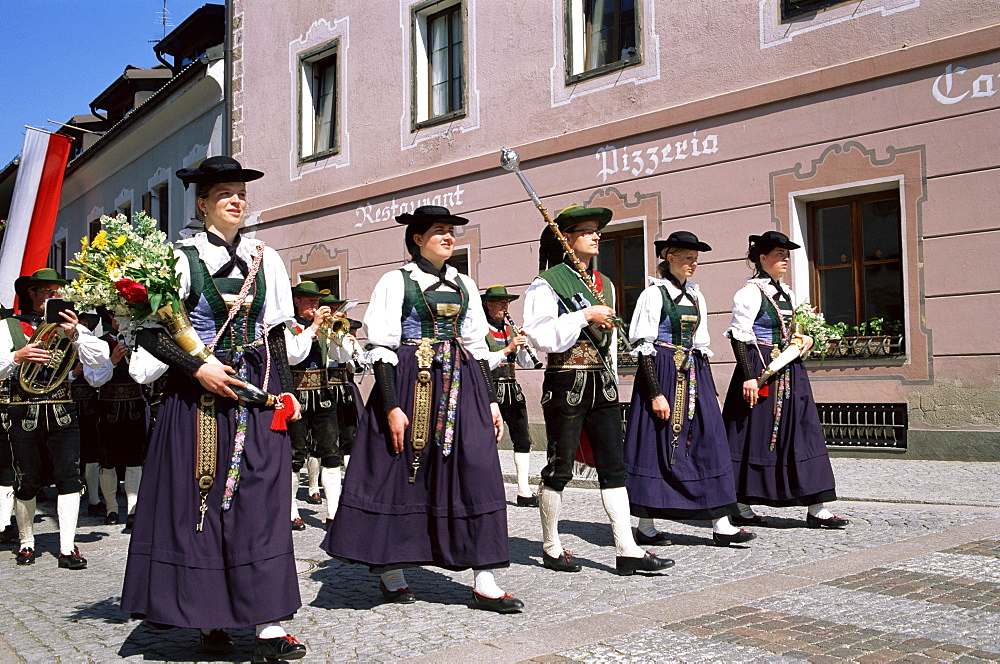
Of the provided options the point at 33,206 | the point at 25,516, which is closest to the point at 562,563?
the point at 25,516

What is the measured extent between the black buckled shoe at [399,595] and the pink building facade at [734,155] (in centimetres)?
701

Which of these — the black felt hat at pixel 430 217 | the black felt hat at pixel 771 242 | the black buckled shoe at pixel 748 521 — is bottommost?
the black buckled shoe at pixel 748 521

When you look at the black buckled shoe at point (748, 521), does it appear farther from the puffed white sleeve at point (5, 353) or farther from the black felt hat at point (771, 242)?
the puffed white sleeve at point (5, 353)

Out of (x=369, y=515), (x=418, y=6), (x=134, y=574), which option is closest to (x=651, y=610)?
(x=369, y=515)

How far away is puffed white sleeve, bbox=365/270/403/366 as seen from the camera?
5359mm

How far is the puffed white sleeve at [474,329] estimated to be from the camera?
5516 mm

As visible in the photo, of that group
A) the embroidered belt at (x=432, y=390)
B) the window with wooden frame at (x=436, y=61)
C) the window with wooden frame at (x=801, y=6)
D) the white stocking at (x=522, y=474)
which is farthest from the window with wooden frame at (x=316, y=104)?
the embroidered belt at (x=432, y=390)

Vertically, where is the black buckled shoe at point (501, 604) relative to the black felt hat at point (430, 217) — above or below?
below

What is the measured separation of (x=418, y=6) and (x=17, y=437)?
11.2m

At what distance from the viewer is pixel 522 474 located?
30.5 feet

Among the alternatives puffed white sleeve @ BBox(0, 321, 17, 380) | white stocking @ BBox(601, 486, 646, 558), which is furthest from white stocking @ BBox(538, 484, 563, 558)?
puffed white sleeve @ BBox(0, 321, 17, 380)

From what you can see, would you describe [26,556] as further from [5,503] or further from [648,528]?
[648,528]

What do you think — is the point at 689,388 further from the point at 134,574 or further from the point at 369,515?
the point at 134,574

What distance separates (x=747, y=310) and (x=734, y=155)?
5021 millimetres
